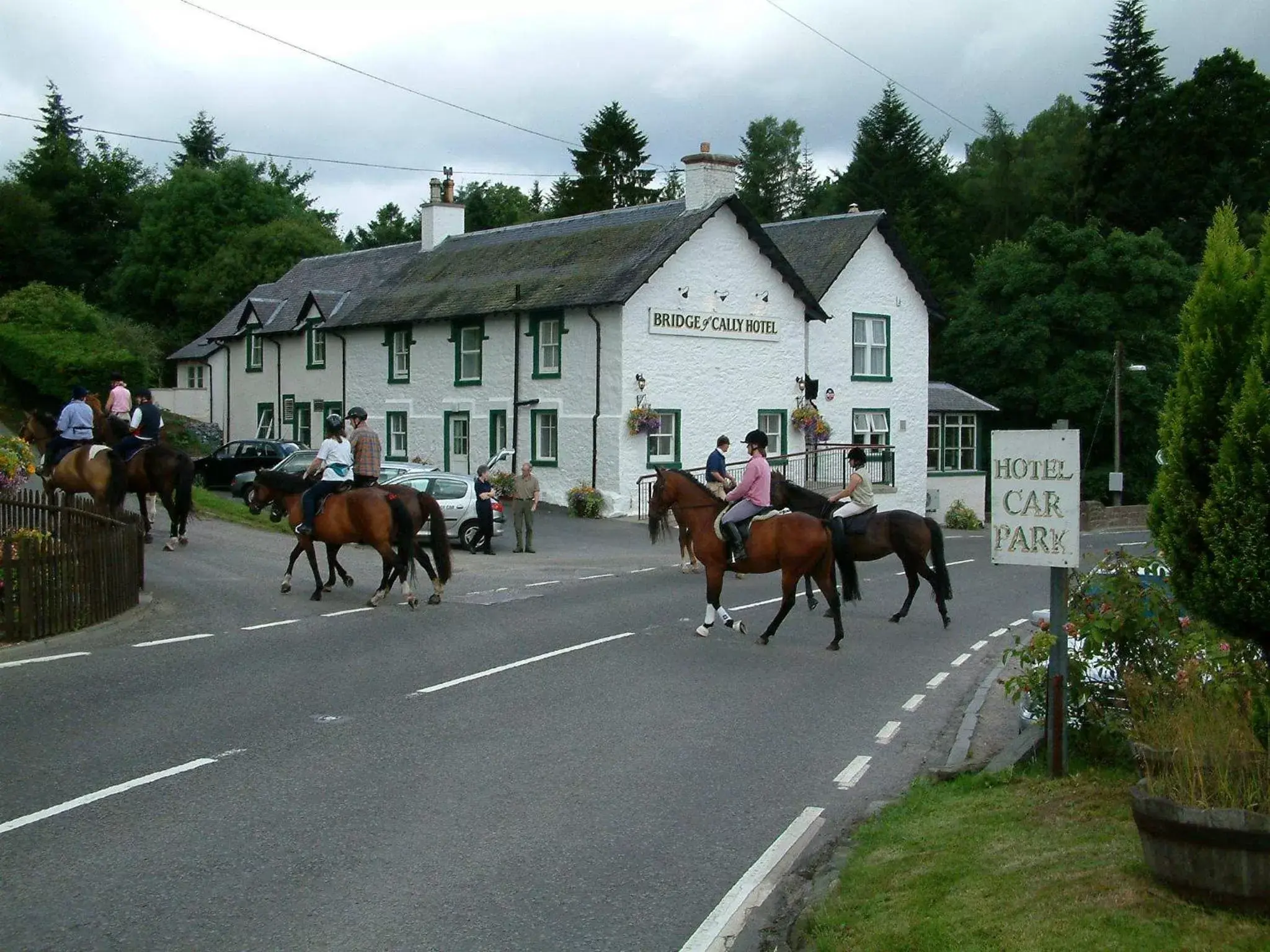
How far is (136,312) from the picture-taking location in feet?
247

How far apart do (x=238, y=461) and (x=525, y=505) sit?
46.5 ft

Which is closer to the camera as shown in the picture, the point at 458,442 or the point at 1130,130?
the point at 458,442

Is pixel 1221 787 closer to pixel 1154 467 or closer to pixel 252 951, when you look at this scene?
pixel 252 951

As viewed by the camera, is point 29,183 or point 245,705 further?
point 29,183

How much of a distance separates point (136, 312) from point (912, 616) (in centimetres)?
6498

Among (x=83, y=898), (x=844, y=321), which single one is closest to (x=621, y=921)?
(x=83, y=898)

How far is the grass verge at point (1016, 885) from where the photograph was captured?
571cm

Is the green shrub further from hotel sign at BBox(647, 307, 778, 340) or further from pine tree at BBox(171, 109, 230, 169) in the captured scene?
pine tree at BBox(171, 109, 230, 169)

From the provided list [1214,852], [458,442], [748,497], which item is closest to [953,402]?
[458,442]

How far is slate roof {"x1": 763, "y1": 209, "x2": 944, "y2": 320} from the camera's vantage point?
43.2m

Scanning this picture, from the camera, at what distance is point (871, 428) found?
44125 mm

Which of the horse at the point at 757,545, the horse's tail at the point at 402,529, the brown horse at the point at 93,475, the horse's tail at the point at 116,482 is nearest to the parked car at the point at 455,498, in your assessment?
the brown horse at the point at 93,475

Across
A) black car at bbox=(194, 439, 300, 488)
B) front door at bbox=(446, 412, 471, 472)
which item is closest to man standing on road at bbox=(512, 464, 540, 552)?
black car at bbox=(194, 439, 300, 488)

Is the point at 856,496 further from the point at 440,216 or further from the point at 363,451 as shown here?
the point at 440,216
